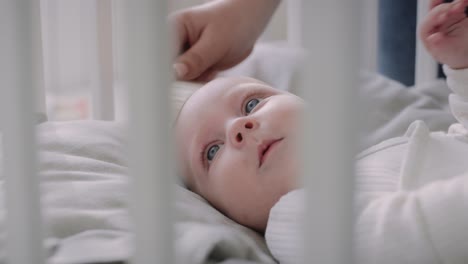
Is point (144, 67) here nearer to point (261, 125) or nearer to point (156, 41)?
point (156, 41)

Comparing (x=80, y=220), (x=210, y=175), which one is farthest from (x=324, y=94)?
(x=210, y=175)

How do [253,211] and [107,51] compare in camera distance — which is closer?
[253,211]

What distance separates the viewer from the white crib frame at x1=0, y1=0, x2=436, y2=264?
25cm

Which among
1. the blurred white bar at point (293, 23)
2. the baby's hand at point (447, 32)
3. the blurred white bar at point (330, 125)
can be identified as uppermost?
the blurred white bar at point (330, 125)

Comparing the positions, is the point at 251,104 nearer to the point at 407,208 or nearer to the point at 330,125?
the point at 407,208

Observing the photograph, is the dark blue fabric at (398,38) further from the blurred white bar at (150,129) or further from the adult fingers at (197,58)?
the blurred white bar at (150,129)

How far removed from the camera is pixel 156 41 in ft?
A: 0.94

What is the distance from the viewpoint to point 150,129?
0.96 ft

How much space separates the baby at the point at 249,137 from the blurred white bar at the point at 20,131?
12.2 inches

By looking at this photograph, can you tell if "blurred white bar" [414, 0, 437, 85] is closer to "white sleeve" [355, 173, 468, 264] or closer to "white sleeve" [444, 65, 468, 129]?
"white sleeve" [444, 65, 468, 129]

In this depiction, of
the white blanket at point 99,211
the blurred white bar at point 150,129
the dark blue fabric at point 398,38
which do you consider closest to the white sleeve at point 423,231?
the white blanket at point 99,211

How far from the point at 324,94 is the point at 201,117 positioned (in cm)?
50

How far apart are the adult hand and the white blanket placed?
6.8 inches

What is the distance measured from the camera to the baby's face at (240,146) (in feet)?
2.10
